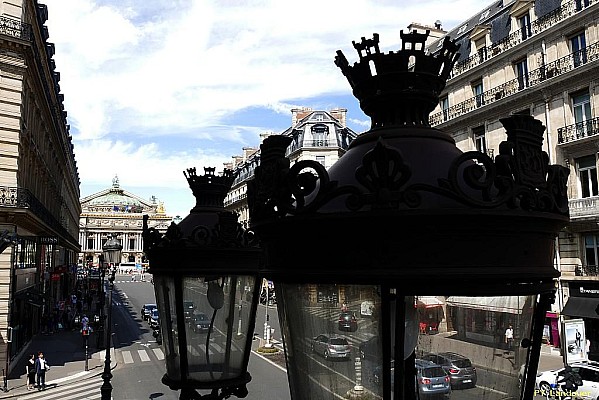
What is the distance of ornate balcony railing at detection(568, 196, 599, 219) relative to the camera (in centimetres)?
2111

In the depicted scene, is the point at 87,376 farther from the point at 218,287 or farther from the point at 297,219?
the point at 297,219

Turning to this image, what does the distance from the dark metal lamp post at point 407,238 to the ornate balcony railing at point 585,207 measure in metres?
21.6

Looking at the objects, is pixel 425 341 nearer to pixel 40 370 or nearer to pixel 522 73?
pixel 40 370

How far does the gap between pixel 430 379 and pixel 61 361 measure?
1055 inches

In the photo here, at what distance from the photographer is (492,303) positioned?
175 cm

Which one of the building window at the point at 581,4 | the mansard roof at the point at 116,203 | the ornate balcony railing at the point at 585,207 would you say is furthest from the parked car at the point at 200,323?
the mansard roof at the point at 116,203

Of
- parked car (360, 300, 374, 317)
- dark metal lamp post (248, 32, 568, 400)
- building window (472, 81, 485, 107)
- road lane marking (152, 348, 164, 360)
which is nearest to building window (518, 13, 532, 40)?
building window (472, 81, 485, 107)

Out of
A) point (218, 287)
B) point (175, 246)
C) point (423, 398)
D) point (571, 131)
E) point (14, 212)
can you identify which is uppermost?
point (571, 131)

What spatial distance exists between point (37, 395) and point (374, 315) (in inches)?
827

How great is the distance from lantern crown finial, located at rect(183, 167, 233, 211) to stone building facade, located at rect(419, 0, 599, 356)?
650 inches

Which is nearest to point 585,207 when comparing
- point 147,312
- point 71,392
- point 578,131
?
point 578,131

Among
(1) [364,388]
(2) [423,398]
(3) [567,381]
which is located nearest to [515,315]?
(2) [423,398]

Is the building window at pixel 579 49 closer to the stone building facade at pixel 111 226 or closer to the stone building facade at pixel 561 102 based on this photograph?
the stone building facade at pixel 561 102

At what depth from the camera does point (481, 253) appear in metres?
1.62
